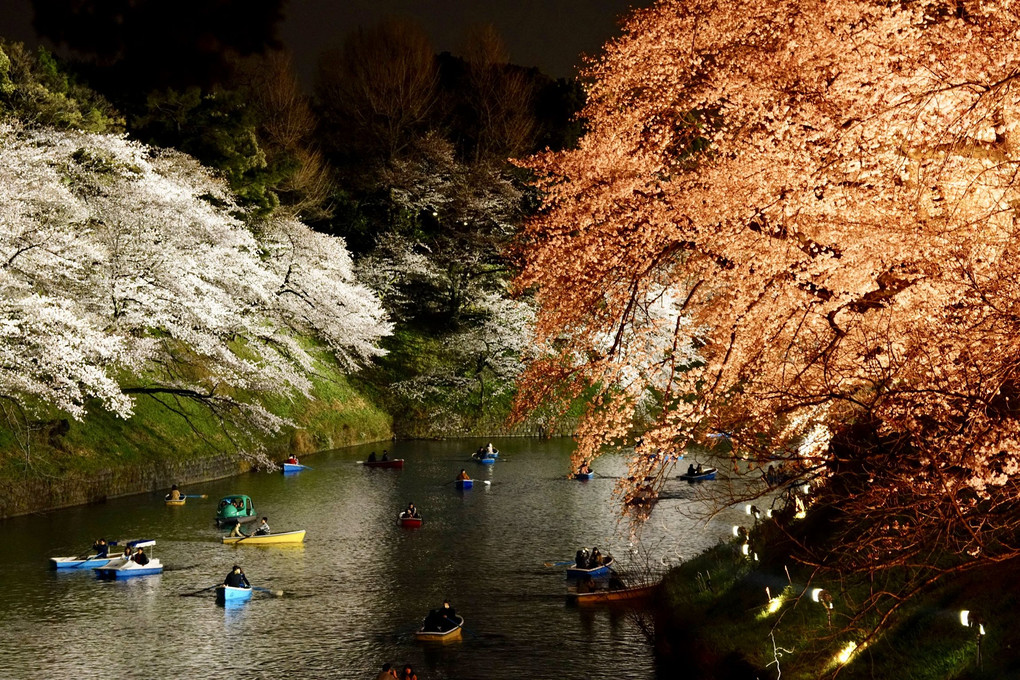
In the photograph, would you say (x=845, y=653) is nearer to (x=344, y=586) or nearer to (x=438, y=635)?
(x=438, y=635)

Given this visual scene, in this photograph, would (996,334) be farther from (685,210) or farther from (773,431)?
(685,210)

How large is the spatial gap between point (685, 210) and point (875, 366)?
3221 mm

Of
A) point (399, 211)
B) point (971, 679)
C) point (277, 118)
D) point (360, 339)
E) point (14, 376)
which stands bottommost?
point (971, 679)

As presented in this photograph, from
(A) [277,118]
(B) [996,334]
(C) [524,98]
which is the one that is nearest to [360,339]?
(A) [277,118]

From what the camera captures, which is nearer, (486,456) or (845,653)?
(845,653)

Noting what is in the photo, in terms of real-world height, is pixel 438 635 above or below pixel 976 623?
below

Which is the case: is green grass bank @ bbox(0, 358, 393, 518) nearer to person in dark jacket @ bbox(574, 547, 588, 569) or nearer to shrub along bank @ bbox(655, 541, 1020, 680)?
person in dark jacket @ bbox(574, 547, 588, 569)

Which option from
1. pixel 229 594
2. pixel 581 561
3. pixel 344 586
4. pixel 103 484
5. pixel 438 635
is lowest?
pixel 438 635

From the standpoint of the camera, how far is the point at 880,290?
494 inches

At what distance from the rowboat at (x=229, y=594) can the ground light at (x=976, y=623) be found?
15.0m

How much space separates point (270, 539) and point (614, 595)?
1056 centimetres

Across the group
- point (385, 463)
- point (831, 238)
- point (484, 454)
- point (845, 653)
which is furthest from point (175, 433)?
point (831, 238)

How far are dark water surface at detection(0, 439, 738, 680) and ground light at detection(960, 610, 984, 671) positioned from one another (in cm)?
645

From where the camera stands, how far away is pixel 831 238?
1122 cm
